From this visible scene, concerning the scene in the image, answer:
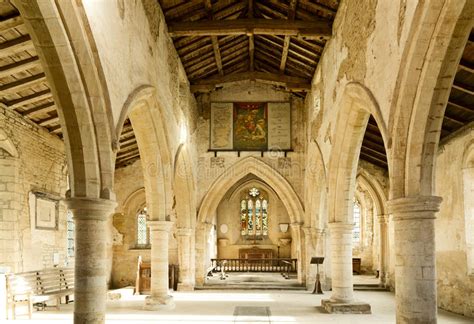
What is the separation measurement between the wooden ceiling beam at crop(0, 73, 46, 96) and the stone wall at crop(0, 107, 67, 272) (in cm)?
64

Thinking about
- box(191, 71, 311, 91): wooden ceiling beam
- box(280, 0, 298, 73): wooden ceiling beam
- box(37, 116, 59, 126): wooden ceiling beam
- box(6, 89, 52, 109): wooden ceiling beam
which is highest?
box(280, 0, 298, 73): wooden ceiling beam

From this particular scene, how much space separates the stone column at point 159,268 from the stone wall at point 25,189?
2.38 metres

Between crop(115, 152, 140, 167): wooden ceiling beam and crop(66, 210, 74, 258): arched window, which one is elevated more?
crop(115, 152, 140, 167): wooden ceiling beam

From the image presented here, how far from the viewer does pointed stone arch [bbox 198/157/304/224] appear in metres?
18.1

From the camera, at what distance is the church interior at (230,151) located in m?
6.83

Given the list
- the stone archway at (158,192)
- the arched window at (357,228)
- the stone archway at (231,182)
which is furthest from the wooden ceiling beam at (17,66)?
the arched window at (357,228)

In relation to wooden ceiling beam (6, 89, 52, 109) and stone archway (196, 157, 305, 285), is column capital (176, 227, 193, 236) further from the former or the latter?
wooden ceiling beam (6, 89, 52, 109)

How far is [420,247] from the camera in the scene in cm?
682

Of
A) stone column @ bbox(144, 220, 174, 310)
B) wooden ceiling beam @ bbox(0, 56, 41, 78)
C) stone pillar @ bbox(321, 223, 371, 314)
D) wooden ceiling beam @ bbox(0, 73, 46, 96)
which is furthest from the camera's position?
stone column @ bbox(144, 220, 174, 310)

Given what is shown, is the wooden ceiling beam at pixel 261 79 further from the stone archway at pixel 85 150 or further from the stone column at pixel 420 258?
the stone column at pixel 420 258

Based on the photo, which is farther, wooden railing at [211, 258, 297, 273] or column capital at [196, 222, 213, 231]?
wooden railing at [211, 258, 297, 273]

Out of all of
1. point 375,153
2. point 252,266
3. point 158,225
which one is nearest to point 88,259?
point 158,225

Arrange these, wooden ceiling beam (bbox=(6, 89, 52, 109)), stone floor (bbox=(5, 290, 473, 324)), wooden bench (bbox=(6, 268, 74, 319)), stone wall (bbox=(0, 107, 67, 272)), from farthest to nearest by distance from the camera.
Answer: stone wall (bbox=(0, 107, 67, 272)), wooden ceiling beam (bbox=(6, 89, 52, 109)), stone floor (bbox=(5, 290, 473, 324)), wooden bench (bbox=(6, 268, 74, 319))

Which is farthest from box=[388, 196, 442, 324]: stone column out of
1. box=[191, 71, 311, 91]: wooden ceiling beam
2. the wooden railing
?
the wooden railing
